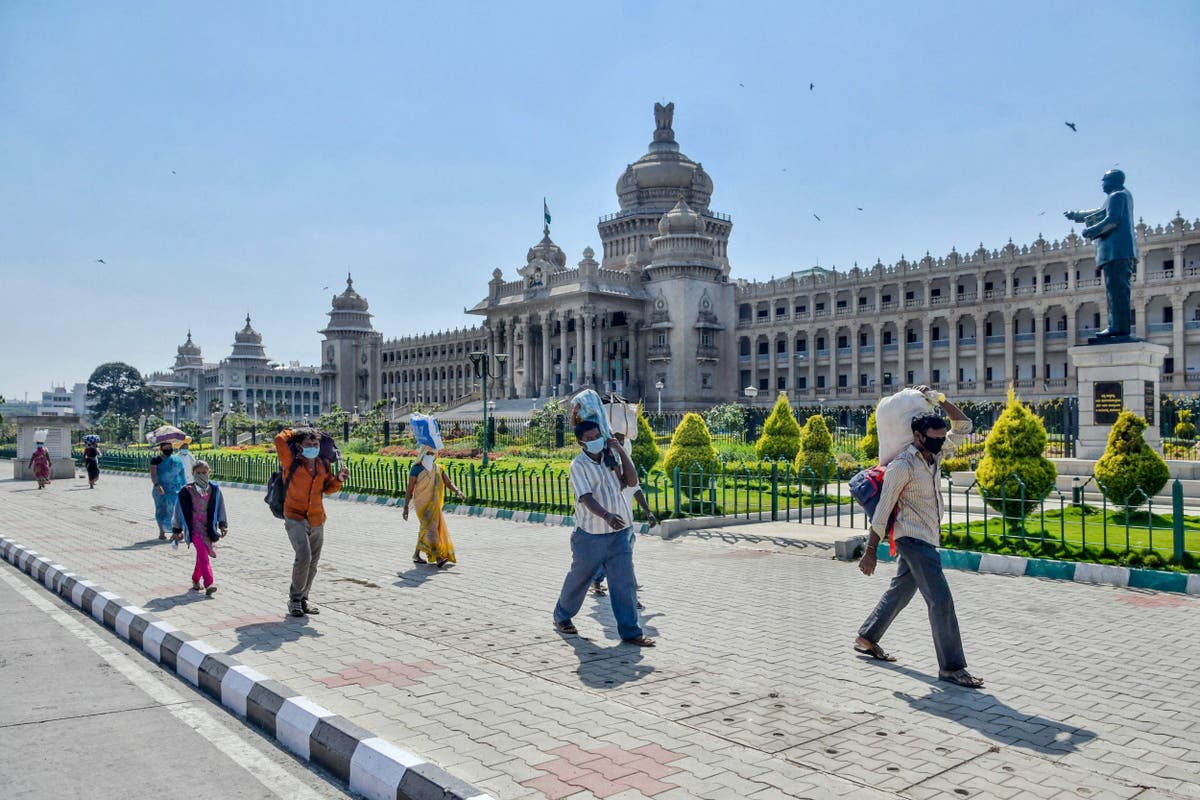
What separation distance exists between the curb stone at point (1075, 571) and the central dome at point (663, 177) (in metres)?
61.4

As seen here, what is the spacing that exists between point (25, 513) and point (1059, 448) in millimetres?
22923

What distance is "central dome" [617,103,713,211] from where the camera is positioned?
231ft

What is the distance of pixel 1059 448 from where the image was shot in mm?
21531

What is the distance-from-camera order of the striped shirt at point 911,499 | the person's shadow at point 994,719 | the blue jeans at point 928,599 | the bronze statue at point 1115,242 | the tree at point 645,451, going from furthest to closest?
the tree at point 645,451 → the bronze statue at point 1115,242 → the striped shirt at point 911,499 → the blue jeans at point 928,599 → the person's shadow at point 994,719

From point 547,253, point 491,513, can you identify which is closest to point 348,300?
point 547,253

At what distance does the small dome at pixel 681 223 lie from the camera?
201ft

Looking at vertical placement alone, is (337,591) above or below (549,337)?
below

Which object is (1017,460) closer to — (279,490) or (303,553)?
(303,553)

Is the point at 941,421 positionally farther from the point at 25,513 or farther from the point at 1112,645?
the point at 25,513

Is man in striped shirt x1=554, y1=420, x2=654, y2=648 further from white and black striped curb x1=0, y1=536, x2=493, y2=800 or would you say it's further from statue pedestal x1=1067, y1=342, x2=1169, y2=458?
statue pedestal x1=1067, y1=342, x2=1169, y2=458

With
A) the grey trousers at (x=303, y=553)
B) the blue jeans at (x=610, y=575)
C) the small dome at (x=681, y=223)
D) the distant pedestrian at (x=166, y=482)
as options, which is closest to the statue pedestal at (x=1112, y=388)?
the blue jeans at (x=610, y=575)

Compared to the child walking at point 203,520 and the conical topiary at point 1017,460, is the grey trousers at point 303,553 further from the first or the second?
the conical topiary at point 1017,460

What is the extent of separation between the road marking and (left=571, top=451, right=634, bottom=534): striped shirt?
2.87 meters

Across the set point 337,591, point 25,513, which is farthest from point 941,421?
point 25,513
